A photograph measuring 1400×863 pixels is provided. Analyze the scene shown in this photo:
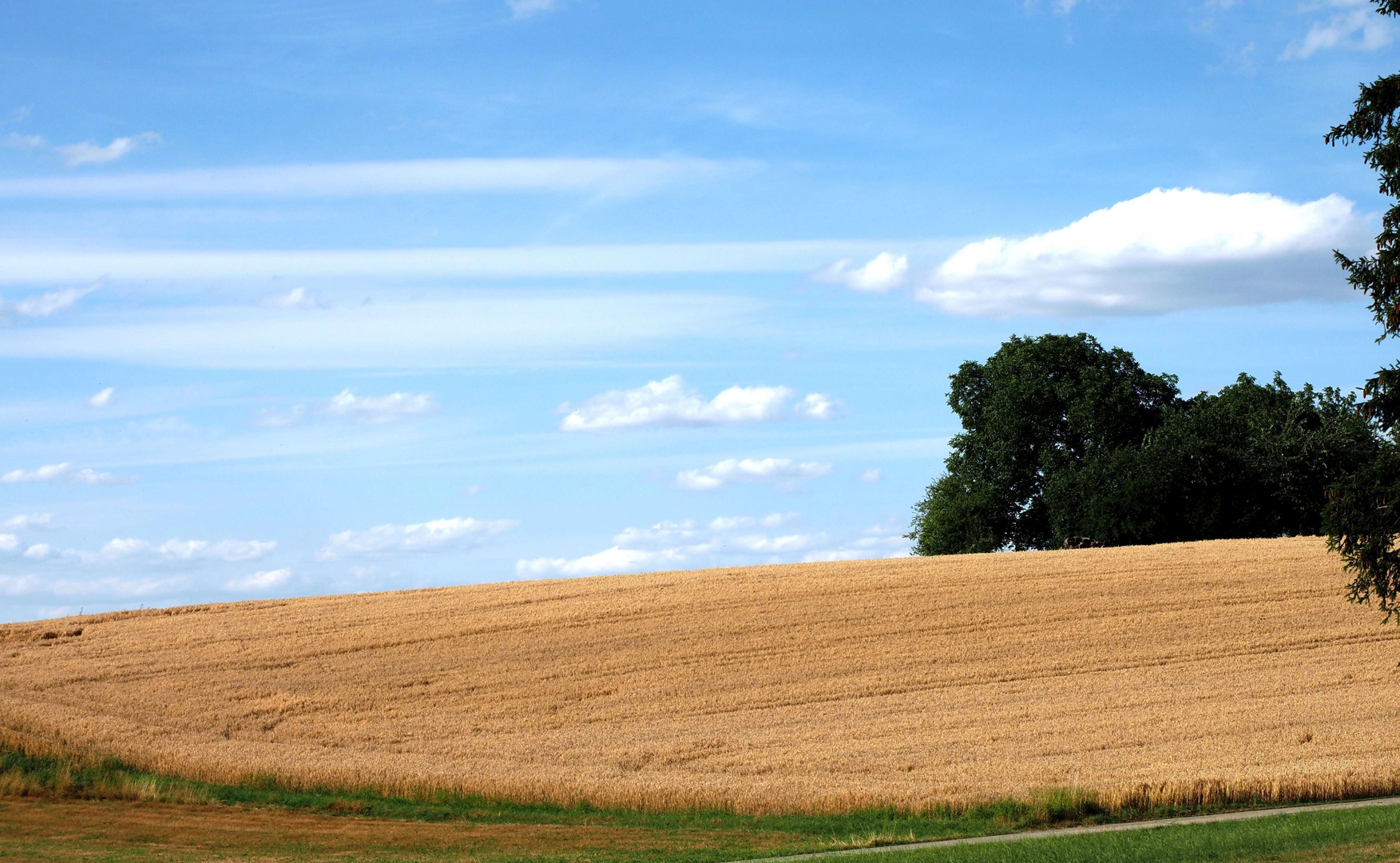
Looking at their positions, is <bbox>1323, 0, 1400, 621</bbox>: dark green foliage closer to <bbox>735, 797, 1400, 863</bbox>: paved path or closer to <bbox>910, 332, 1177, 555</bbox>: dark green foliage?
<bbox>735, 797, 1400, 863</bbox>: paved path

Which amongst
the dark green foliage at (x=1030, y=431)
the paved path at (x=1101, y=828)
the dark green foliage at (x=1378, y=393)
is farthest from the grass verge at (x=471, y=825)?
the dark green foliage at (x=1030, y=431)

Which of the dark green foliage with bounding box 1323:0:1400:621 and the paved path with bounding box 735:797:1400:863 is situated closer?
the paved path with bounding box 735:797:1400:863

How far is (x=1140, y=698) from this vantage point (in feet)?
94.9

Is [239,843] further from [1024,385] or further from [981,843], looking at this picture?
[1024,385]

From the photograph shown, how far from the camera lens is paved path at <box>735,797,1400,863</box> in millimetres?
17734

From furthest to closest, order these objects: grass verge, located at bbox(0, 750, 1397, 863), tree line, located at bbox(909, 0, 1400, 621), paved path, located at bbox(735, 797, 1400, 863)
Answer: tree line, located at bbox(909, 0, 1400, 621), grass verge, located at bbox(0, 750, 1397, 863), paved path, located at bbox(735, 797, 1400, 863)

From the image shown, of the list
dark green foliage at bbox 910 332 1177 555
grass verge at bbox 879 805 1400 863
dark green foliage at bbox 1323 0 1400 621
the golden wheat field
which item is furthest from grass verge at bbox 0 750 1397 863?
dark green foliage at bbox 910 332 1177 555

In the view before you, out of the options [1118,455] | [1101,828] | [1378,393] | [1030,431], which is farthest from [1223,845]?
[1030,431]

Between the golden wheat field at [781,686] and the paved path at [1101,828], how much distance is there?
30.9 inches

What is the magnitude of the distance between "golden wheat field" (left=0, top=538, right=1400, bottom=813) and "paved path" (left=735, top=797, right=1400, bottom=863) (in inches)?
30.9

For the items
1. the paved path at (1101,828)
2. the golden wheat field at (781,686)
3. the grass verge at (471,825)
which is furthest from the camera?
the golden wheat field at (781,686)

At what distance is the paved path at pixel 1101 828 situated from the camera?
58.2 ft

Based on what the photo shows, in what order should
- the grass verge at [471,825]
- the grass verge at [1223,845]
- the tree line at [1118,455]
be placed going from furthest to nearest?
the tree line at [1118,455], the grass verge at [471,825], the grass verge at [1223,845]

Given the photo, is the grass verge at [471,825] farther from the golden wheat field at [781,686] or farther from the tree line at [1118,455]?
the tree line at [1118,455]
